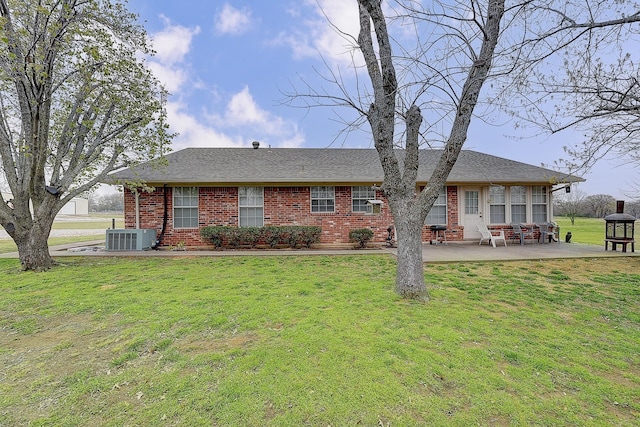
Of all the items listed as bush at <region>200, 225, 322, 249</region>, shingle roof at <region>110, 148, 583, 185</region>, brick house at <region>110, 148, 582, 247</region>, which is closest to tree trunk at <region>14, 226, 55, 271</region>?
shingle roof at <region>110, 148, 583, 185</region>

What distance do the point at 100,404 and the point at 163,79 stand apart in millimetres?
9270

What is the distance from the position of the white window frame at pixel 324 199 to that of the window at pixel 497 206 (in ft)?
21.0

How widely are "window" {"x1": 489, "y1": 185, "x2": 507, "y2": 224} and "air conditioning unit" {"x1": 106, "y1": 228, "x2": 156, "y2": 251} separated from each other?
13.1 meters

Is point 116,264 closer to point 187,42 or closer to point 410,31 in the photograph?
point 187,42

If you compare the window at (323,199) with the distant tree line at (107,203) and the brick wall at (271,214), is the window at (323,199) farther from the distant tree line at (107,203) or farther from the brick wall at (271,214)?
the distant tree line at (107,203)

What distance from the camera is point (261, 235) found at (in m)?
10.7

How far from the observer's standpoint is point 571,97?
4.43 m

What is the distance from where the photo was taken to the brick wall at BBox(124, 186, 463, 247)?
10.9 meters

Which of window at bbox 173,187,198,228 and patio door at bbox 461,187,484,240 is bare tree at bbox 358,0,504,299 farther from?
window at bbox 173,187,198,228

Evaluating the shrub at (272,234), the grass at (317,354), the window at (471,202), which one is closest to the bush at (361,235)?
the shrub at (272,234)

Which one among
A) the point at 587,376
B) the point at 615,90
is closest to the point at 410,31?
the point at 615,90

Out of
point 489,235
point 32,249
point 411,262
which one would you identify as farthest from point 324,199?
point 32,249

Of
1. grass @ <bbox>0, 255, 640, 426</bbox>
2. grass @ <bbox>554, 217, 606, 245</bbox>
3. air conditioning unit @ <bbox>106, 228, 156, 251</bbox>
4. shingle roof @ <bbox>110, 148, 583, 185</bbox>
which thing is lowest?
grass @ <bbox>0, 255, 640, 426</bbox>

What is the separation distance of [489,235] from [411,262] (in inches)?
308
